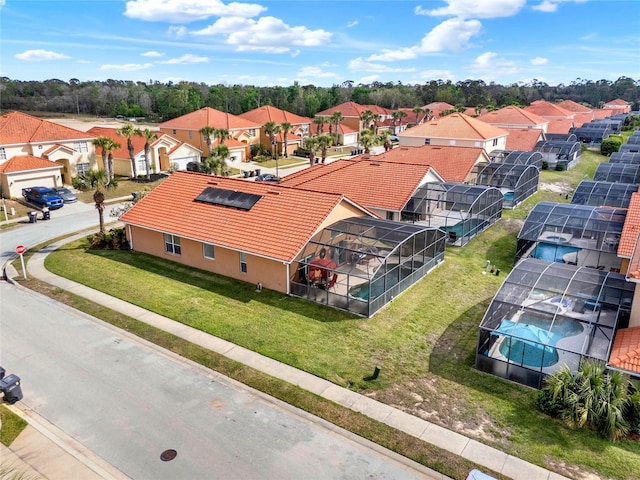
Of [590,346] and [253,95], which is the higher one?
[253,95]

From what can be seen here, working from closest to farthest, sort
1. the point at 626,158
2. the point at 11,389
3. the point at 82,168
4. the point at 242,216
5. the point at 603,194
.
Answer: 1. the point at 11,389
2. the point at 242,216
3. the point at 603,194
4. the point at 82,168
5. the point at 626,158

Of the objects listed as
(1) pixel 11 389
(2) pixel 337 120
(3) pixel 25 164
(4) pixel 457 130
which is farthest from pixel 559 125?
(1) pixel 11 389

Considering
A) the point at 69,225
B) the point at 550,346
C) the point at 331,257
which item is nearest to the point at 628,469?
the point at 550,346

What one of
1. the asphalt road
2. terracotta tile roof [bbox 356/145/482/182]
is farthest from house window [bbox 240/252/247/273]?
terracotta tile roof [bbox 356/145/482/182]

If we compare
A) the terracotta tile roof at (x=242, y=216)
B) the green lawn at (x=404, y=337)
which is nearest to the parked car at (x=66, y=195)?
the green lawn at (x=404, y=337)

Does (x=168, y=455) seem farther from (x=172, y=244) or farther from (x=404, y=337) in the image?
(x=172, y=244)

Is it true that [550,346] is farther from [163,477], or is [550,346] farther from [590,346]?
[163,477]

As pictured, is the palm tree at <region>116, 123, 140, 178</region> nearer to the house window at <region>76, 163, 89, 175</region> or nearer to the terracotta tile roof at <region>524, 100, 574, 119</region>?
the house window at <region>76, 163, 89, 175</region>
